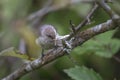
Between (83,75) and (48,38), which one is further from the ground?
(48,38)

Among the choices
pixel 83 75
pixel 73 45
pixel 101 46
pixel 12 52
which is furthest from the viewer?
pixel 101 46

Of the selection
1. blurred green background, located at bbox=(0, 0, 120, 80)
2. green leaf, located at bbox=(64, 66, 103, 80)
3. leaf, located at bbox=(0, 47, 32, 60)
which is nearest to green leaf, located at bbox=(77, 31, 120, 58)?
blurred green background, located at bbox=(0, 0, 120, 80)

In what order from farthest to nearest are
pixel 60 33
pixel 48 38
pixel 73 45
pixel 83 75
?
1. pixel 60 33
2. pixel 83 75
3. pixel 73 45
4. pixel 48 38

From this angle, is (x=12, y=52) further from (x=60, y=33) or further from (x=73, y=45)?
(x=60, y=33)

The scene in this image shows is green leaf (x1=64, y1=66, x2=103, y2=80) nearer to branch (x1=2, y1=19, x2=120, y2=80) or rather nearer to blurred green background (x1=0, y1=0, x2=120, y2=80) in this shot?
blurred green background (x1=0, y1=0, x2=120, y2=80)

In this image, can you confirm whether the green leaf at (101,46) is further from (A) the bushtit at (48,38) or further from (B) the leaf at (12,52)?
(A) the bushtit at (48,38)

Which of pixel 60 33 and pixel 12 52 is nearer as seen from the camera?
pixel 12 52

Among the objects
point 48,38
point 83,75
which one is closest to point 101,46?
point 83,75

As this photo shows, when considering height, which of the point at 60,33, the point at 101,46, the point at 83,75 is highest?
the point at 60,33
